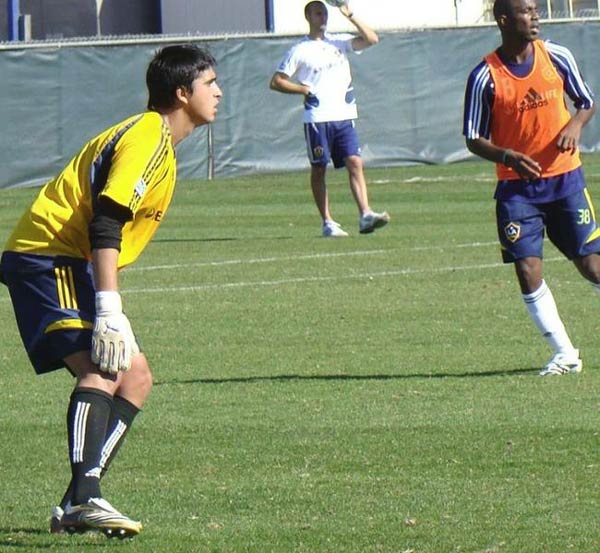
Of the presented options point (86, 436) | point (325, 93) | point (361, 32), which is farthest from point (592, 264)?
point (325, 93)

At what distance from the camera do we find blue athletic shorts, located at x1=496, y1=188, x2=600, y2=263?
32.5 feet

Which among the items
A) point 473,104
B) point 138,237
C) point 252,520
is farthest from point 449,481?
point 473,104

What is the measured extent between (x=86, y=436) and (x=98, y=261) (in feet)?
2.16

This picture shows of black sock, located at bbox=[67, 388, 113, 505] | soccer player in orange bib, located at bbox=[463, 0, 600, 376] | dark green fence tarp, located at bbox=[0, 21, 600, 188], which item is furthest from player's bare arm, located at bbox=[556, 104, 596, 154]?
dark green fence tarp, located at bbox=[0, 21, 600, 188]

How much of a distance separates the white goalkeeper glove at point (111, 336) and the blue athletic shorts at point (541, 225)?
4.16 metres

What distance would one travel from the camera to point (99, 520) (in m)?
6.21

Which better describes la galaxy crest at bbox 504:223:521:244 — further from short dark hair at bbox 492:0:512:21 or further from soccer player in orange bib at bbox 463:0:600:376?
short dark hair at bbox 492:0:512:21

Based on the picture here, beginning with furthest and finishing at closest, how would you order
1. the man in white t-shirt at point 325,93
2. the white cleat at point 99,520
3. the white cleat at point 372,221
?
the man in white t-shirt at point 325,93
the white cleat at point 372,221
the white cleat at point 99,520

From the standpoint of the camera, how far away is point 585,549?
620 centimetres

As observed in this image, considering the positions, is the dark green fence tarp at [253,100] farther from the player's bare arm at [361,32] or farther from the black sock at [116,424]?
the black sock at [116,424]

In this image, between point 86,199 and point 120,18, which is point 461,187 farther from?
point 120,18

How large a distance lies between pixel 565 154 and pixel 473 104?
591mm

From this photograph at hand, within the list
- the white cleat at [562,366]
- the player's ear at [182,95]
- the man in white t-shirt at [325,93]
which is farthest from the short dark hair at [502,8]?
the man in white t-shirt at [325,93]

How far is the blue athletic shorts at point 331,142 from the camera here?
1823 centimetres
